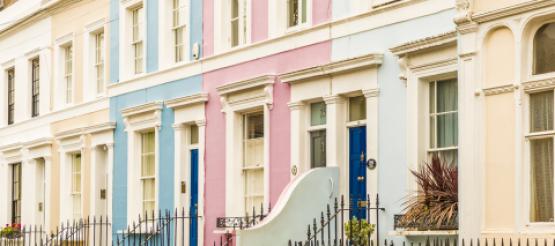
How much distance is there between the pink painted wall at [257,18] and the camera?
65.3ft

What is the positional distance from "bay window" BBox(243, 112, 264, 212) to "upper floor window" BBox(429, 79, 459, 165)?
17.0 ft

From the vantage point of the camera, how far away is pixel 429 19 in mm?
17125

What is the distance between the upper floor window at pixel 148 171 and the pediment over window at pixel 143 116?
0.31 metres

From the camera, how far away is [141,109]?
25.8m

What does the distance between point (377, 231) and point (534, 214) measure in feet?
17.0

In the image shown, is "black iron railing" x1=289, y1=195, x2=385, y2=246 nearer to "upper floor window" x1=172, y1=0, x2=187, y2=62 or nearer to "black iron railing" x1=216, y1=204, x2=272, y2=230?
"black iron railing" x1=216, y1=204, x2=272, y2=230

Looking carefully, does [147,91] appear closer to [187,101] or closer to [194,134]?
[194,134]

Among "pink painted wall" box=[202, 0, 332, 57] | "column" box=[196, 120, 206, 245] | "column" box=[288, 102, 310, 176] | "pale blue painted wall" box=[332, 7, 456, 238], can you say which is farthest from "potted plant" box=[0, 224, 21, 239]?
"pale blue painted wall" box=[332, 7, 456, 238]

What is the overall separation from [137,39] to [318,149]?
26.4ft

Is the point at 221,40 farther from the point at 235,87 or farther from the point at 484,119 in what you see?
the point at 484,119

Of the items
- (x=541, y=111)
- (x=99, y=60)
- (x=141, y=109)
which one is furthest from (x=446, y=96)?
(x=99, y=60)

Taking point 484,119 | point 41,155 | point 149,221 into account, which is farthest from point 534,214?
point 41,155

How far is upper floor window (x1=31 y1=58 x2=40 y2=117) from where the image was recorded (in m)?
32.4

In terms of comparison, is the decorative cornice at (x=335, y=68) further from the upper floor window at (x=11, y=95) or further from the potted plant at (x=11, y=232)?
the upper floor window at (x=11, y=95)
